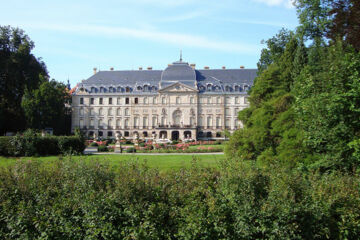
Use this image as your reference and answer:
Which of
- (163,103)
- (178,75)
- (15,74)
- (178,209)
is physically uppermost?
(178,75)

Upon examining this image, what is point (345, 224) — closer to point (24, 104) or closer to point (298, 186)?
point (298, 186)

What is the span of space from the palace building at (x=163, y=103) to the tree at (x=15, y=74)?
15942 millimetres

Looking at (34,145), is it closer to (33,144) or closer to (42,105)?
(33,144)

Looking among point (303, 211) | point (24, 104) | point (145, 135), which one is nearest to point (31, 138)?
point (303, 211)

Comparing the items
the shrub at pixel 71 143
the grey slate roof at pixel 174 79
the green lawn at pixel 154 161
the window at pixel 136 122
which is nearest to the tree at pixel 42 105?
the grey slate roof at pixel 174 79

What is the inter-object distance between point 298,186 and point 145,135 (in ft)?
173

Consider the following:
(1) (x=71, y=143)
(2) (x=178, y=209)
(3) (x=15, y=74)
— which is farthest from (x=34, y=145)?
(3) (x=15, y=74)

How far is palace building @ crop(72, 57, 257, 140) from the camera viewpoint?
→ 58625mm

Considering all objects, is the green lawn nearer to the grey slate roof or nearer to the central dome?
the central dome

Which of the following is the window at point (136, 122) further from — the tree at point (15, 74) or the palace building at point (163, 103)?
the tree at point (15, 74)

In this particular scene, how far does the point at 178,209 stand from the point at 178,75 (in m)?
53.5

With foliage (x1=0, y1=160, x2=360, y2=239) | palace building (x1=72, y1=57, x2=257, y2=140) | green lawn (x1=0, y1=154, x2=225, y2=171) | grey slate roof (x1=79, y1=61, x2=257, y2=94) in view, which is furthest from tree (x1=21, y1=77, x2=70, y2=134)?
foliage (x1=0, y1=160, x2=360, y2=239)

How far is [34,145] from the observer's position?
20.2 metres

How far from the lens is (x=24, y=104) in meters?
42.1
